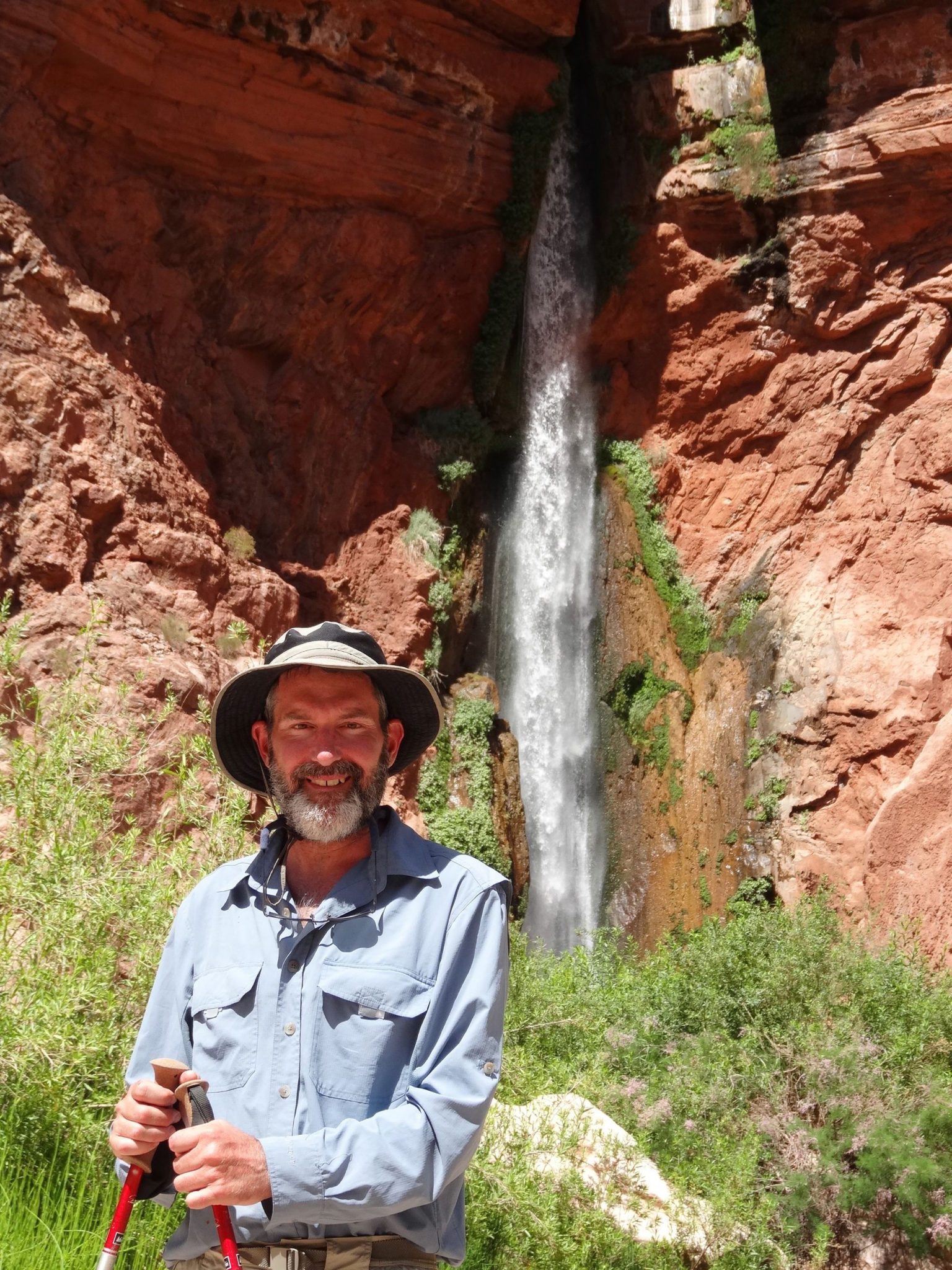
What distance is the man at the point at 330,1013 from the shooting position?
6.97 ft

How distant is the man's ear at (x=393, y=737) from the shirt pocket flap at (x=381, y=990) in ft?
2.05

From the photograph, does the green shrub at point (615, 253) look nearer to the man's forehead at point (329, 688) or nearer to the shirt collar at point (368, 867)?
the man's forehead at point (329, 688)

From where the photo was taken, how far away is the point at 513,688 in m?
16.3

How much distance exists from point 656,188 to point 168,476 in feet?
A: 27.2

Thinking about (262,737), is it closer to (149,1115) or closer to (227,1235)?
(149,1115)

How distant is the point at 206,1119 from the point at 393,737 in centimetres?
99

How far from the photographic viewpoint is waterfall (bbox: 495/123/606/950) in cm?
1572

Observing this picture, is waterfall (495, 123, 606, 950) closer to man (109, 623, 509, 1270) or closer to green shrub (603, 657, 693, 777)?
green shrub (603, 657, 693, 777)

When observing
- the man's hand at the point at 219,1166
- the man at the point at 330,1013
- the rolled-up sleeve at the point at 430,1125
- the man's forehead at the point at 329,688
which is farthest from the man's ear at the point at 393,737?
the man's hand at the point at 219,1166

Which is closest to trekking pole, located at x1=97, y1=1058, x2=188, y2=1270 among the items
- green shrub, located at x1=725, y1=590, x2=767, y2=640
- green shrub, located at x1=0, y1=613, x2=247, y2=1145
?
green shrub, located at x1=0, y1=613, x2=247, y2=1145

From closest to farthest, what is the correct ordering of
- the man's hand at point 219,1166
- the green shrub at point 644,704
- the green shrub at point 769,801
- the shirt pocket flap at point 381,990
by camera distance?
the man's hand at point 219,1166
the shirt pocket flap at point 381,990
the green shrub at point 769,801
the green shrub at point 644,704

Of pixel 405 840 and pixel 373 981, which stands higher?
pixel 405 840

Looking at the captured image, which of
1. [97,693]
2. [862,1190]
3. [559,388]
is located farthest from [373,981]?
[559,388]

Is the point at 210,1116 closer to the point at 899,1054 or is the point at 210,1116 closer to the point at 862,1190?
the point at 862,1190
